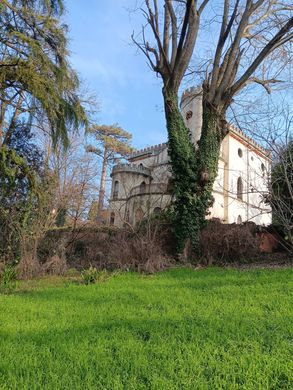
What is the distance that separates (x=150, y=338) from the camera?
3764 mm

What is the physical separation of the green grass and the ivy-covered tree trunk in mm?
4706

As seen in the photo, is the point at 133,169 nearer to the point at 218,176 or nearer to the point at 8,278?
the point at 218,176

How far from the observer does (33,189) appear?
891 centimetres

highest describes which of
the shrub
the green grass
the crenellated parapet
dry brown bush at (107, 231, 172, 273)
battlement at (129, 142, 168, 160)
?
battlement at (129, 142, 168, 160)

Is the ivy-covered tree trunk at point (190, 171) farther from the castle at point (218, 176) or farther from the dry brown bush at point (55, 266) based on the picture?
the castle at point (218, 176)

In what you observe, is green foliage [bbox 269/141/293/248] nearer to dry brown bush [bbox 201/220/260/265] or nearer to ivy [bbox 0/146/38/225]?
dry brown bush [bbox 201/220/260/265]

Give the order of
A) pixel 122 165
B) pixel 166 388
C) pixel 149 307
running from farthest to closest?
1. pixel 122 165
2. pixel 149 307
3. pixel 166 388

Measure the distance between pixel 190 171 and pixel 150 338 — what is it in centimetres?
840

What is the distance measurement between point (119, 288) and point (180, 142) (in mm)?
6325

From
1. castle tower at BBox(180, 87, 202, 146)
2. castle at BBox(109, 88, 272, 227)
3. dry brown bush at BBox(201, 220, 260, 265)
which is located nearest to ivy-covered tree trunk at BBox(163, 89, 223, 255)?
dry brown bush at BBox(201, 220, 260, 265)

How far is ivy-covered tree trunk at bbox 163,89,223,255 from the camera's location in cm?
1128

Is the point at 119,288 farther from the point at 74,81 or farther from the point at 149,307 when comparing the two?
the point at 74,81

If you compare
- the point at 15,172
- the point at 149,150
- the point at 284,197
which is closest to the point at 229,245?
the point at 284,197

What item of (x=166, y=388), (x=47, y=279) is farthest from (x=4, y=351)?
(x=47, y=279)
